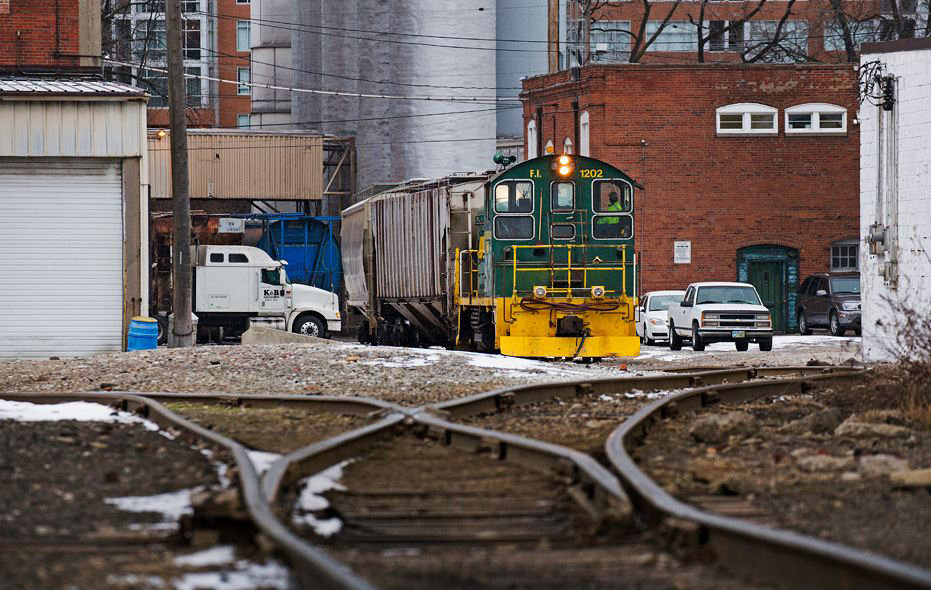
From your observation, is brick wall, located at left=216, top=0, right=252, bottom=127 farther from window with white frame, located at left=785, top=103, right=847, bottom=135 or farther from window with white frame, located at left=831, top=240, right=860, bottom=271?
window with white frame, located at left=831, top=240, right=860, bottom=271

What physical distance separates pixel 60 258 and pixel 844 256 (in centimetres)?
2693

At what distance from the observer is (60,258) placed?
83.7 ft

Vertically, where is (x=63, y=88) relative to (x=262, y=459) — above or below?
above

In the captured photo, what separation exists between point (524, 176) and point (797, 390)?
942 cm

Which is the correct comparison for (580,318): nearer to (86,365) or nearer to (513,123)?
(86,365)

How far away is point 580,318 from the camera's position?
23.0m

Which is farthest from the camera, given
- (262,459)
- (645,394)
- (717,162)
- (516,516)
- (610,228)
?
(717,162)

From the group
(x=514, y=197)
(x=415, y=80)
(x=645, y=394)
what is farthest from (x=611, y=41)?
(x=645, y=394)

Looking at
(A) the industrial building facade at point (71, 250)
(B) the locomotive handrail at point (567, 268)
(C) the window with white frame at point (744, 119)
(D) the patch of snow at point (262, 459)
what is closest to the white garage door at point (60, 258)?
(A) the industrial building facade at point (71, 250)

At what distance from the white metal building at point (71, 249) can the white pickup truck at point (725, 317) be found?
1262cm

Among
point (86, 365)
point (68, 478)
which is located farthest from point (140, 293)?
point (68, 478)

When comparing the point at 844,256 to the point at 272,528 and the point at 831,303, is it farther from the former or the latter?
the point at 272,528

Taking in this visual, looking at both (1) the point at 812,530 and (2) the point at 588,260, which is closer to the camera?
(1) the point at 812,530

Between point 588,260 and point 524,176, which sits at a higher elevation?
point 524,176
